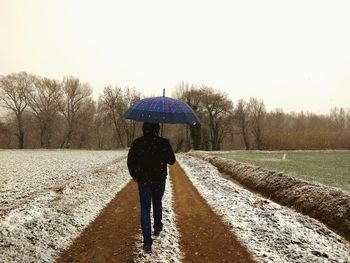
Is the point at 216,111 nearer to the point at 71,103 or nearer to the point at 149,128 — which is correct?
the point at 71,103

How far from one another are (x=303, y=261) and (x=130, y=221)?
521 centimetres

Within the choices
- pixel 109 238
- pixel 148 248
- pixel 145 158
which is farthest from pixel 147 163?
pixel 109 238

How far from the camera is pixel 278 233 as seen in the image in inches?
385

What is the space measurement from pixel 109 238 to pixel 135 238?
672 millimetres

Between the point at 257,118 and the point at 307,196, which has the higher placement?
the point at 257,118

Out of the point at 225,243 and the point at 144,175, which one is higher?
the point at 144,175

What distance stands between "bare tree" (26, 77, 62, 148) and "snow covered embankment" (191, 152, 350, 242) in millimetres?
76396

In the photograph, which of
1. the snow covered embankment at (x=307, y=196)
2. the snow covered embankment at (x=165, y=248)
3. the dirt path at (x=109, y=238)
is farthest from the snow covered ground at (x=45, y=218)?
the snow covered embankment at (x=307, y=196)

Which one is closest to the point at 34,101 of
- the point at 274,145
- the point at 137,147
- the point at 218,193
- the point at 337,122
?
the point at 274,145

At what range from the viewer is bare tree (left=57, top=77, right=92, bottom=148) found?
93125 mm

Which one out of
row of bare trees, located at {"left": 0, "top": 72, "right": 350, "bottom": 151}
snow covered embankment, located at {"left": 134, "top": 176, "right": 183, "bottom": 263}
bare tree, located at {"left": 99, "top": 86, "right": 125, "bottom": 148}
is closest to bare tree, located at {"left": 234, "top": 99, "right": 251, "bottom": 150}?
row of bare trees, located at {"left": 0, "top": 72, "right": 350, "bottom": 151}

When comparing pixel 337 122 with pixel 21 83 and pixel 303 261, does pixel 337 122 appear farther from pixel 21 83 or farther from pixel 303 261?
pixel 303 261

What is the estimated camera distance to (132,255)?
757 cm

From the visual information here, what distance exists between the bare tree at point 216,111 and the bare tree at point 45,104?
130 ft
